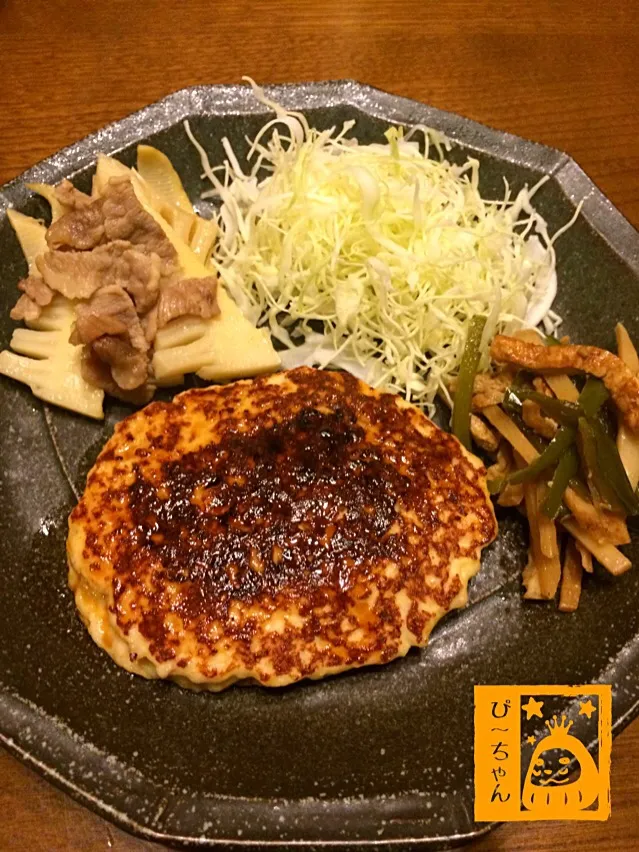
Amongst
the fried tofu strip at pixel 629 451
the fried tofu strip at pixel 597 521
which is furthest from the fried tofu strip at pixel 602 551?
the fried tofu strip at pixel 629 451

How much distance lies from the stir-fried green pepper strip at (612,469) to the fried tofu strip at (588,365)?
13cm

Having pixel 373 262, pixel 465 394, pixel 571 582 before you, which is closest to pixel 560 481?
pixel 571 582

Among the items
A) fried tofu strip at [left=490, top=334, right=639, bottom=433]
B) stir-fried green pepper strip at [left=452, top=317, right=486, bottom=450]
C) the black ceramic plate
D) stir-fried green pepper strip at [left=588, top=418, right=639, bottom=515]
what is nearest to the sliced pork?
the black ceramic plate

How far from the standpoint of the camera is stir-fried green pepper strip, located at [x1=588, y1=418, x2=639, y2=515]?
252cm

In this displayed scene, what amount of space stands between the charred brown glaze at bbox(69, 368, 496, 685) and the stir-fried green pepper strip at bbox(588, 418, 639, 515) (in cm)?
45

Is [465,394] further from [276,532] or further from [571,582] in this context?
[276,532]

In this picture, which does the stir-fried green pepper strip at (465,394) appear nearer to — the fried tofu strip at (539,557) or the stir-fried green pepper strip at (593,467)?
the fried tofu strip at (539,557)

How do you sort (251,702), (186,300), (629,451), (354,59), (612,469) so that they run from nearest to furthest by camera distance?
(251,702) < (612,469) < (629,451) < (186,300) < (354,59)

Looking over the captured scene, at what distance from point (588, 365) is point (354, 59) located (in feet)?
8.69

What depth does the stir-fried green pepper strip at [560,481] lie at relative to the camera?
2566 millimetres

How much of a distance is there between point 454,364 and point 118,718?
6.31 feet

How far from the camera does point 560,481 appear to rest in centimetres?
258

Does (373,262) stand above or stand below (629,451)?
above

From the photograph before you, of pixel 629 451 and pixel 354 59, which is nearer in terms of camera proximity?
pixel 629 451
